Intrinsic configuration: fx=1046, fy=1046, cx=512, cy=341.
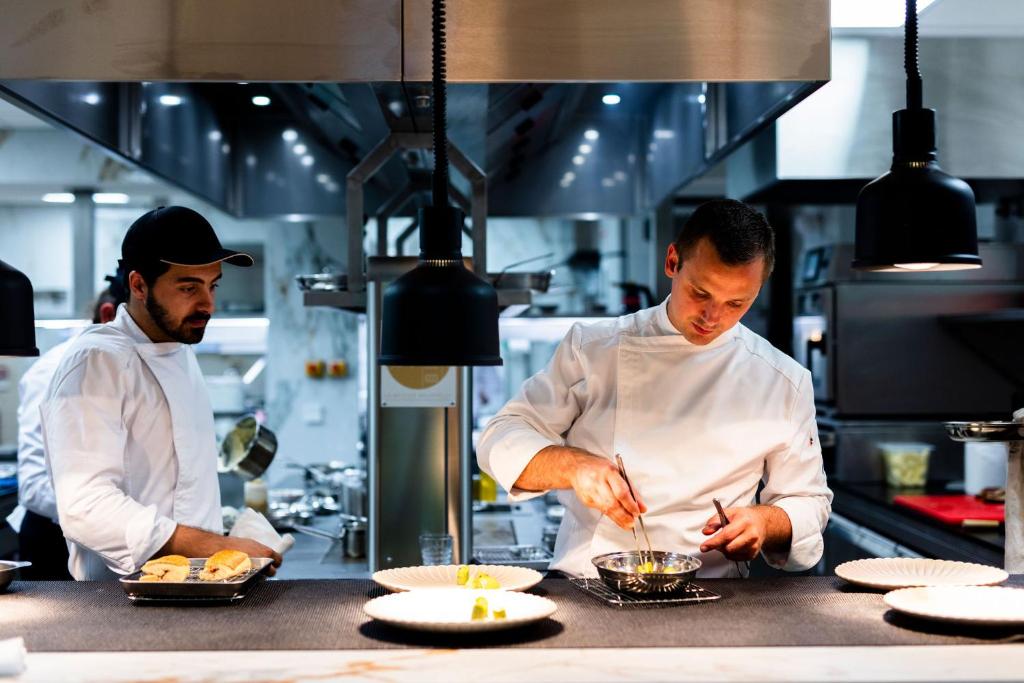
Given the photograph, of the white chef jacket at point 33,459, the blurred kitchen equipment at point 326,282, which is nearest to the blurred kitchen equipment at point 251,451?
the white chef jacket at point 33,459

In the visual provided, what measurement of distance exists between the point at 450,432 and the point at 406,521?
1.01ft

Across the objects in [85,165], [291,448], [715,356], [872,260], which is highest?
[85,165]

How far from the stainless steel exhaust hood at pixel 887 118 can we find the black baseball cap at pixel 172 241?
2.22 m

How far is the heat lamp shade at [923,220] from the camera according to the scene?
6.29 feet

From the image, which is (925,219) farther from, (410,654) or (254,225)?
(254,225)

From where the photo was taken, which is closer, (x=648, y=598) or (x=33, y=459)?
(x=648, y=598)

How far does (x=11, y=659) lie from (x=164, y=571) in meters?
0.51

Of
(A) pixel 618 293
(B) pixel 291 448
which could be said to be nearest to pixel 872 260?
(B) pixel 291 448

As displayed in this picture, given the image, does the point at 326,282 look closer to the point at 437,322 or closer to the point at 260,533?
the point at 260,533

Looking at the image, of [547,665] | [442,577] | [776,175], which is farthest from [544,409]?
[776,175]

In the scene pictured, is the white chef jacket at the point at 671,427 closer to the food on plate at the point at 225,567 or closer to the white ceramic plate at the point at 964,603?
the white ceramic plate at the point at 964,603

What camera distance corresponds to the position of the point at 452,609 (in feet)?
5.64

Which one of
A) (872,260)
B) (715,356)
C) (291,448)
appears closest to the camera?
(872,260)

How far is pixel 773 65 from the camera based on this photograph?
2066 millimetres
